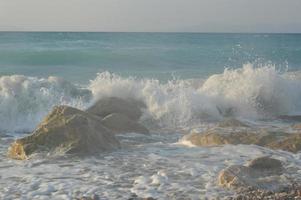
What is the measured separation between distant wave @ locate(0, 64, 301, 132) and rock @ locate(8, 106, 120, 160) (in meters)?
3.02

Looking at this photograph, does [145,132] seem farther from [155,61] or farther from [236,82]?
[155,61]

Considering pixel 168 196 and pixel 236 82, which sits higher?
pixel 236 82

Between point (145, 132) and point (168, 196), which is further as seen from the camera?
point (145, 132)

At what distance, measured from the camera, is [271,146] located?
812 centimetres

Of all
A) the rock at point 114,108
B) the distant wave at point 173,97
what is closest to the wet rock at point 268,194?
the distant wave at point 173,97

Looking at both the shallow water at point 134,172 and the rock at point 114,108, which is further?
the rock at point 114,108

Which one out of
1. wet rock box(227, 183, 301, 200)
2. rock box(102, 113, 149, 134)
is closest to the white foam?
rock box(102, 113, 149, 134)

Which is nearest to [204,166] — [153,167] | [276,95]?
[153,167]

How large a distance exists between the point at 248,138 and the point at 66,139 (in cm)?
285

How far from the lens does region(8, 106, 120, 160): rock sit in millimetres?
A: 7727

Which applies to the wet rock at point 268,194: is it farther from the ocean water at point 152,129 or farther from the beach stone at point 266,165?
the beach stone at point 266,165

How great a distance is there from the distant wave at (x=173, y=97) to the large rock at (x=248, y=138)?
2573 millimetres

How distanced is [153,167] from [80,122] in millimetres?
1650

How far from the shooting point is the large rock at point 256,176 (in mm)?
5910
